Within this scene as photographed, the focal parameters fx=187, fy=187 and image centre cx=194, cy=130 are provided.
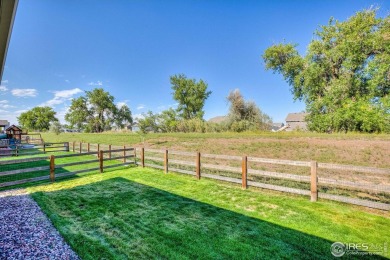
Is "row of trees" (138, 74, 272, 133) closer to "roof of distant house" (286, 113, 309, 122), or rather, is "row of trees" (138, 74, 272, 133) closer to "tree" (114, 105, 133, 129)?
"roof of distant house" (286, 113, 309, 122)

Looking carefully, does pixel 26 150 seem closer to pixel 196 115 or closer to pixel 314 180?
pixel 314 180

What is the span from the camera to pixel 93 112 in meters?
55.9

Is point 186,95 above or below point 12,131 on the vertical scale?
above

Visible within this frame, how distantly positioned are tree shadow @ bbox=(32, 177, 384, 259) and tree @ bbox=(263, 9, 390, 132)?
18.7 metres

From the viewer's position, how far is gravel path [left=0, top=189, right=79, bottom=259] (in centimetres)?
299

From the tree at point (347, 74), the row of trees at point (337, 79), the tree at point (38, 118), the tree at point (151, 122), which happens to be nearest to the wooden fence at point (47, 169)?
the row of trees at point (337, 79)

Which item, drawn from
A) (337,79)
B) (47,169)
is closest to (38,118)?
(47,169)

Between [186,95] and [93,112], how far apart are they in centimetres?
3049

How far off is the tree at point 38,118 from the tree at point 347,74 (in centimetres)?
7713

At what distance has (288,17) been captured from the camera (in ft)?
49.4

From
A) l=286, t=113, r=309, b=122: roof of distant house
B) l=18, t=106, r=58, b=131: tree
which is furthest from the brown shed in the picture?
l=286, t=113, r=309, b=122: roof of distant house

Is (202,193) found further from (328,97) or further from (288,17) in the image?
(328,97)

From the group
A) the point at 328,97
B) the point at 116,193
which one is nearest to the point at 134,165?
the point at 116,193

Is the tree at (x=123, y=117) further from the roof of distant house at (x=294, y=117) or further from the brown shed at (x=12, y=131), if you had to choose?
the roof of distant house at (x=294, y=117)
